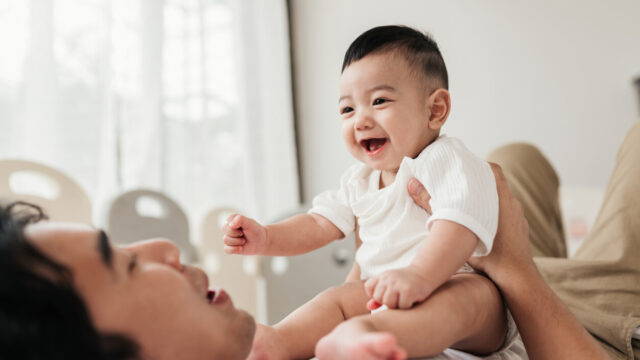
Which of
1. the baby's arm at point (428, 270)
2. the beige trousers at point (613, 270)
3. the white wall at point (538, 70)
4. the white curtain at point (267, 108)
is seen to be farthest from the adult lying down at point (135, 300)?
the white curtain at point (267, 108)

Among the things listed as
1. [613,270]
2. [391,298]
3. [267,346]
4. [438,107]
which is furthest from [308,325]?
[613,270]

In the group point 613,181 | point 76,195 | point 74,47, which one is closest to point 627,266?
point 613,181

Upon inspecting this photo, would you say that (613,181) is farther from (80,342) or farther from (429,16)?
(429,16)

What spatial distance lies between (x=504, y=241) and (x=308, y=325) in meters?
0.33

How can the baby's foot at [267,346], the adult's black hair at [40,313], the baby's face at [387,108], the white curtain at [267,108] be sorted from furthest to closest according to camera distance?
the white curtain at [267,108] → the baby's face at [387,108] → the baby's foot at [267,346] → the adult's black hair at [40,313]

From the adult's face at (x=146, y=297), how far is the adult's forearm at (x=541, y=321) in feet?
1.33

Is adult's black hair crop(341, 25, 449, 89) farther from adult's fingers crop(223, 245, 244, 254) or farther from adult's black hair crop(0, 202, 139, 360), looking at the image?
adult's black hair crop(0, 202, 139, 360)

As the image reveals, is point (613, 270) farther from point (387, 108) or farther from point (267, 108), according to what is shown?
point (267, 108)

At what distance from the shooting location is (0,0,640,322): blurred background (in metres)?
1.52

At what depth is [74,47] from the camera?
1.57 metres

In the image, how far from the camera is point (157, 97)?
1864mm

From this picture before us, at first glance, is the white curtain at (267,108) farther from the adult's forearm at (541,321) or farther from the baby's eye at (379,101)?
the adult's forearm at (541,321)

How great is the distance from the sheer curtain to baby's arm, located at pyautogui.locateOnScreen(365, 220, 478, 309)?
1291 millimetres

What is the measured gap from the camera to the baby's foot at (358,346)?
387 millimetres
